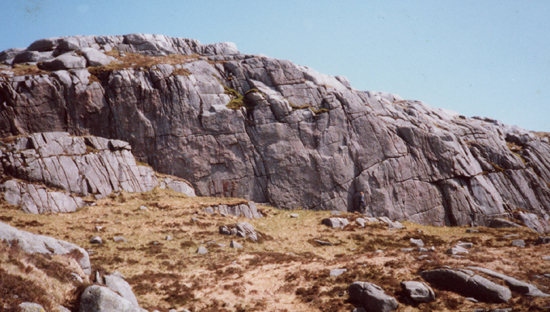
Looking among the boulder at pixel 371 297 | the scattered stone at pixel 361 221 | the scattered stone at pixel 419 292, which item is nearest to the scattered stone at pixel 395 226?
the scattered stone at pixel 361 221

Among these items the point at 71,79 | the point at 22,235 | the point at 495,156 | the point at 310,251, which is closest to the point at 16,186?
the point at 71,79

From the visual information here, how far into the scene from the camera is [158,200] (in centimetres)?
3850

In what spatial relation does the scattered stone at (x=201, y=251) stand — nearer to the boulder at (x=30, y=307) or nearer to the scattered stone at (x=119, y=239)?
the scattered stone at (x=119, y=239)

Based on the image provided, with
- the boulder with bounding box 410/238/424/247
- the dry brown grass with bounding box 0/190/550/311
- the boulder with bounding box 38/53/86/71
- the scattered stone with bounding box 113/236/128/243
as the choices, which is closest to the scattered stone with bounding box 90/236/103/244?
the dry brown grass with bounding box 0/190/550/311

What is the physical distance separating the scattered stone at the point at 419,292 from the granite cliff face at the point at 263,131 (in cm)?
3221

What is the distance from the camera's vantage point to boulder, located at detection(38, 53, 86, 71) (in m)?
47.6

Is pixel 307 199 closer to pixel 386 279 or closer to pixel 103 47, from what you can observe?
pixel 386 279

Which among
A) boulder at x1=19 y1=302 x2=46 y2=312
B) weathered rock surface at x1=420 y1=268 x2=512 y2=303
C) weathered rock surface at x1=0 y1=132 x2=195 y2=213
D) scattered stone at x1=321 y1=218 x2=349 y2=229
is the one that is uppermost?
weathered rock surface at x1=0 y1=132 x2=195 y2=213

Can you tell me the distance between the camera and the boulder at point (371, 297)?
1516cm

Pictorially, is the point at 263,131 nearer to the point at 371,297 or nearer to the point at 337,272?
the point at 337,272

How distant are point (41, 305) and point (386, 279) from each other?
16.4 m

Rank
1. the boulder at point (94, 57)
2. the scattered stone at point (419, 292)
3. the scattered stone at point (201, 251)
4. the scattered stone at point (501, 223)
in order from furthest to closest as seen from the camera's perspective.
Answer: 1. the boulder at point (94, 57)
2. the scattered stone at point (501, 223)
3. the scattered stone at point (201, 251)
4. the scattered stone at point (419, 292)

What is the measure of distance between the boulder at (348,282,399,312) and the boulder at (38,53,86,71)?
52661 millimetres

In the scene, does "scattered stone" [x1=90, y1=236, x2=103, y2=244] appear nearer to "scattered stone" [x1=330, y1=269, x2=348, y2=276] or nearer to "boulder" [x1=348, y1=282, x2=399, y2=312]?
"scattered stone" [x1=330, y1=269, x2=348, y2=276]
